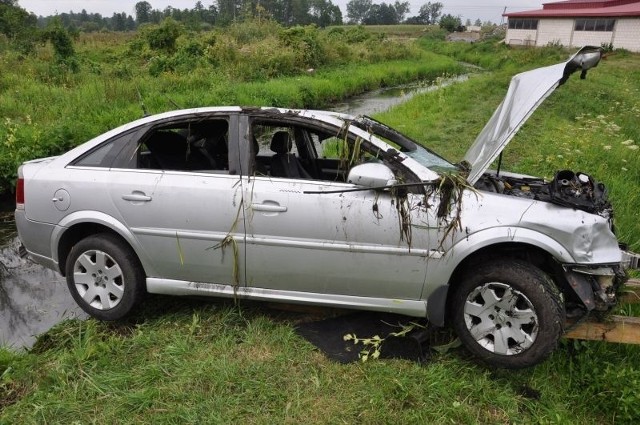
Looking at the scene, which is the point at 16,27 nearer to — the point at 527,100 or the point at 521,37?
the point at 527,100

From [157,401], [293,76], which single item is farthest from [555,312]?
[293,76]

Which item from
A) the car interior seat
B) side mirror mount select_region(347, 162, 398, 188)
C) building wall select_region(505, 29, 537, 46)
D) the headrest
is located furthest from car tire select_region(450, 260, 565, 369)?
building wall select_region(505, 29, 537, 46)

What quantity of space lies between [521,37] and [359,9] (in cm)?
8877

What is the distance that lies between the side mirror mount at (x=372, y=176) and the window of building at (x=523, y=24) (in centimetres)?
4112

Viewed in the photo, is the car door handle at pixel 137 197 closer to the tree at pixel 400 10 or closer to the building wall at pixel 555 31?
the building wall at pixel 555 31

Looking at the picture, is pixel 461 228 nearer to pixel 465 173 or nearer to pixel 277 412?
pixel 465 173

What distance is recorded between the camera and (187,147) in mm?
4031

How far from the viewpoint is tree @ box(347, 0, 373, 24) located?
118438mm

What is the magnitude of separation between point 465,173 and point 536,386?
1.46 meters

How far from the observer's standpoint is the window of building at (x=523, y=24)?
3853cm

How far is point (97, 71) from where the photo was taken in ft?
47.4

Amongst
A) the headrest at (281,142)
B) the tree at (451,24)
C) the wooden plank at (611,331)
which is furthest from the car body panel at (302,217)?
the tree at (451,24)

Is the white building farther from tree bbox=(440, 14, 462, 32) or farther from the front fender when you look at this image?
the front fender

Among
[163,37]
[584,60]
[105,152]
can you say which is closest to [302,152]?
[105,152]
